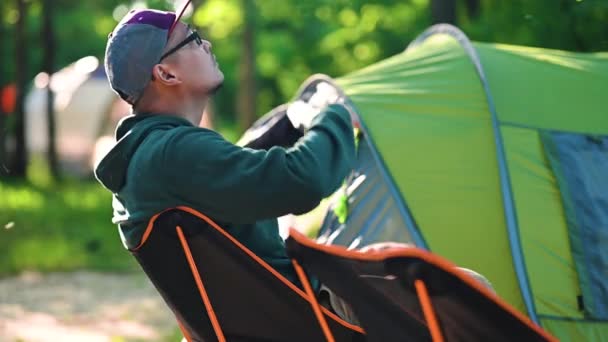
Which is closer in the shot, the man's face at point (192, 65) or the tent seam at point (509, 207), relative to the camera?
the man's face at point (192, 65)

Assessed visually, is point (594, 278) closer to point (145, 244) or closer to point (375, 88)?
point (375, 88)

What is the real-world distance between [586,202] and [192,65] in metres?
2.34

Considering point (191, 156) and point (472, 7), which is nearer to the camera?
point (191, 156)

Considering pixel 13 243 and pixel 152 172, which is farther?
pixel 13 243

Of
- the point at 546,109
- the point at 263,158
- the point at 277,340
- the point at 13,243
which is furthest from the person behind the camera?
the point at 13,243

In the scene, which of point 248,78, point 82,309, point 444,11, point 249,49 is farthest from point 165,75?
point 248,78

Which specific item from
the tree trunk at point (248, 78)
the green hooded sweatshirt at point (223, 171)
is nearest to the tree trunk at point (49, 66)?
the tree trunk at point (248, 78)

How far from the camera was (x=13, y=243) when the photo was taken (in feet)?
29.9

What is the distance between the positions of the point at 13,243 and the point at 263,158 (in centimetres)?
711

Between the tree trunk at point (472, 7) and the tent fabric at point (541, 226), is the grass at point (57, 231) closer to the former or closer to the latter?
the tent fabric at point (541, 226)

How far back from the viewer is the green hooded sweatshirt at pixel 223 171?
2.42 meters

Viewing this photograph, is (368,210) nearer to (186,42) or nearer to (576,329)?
(576,329)

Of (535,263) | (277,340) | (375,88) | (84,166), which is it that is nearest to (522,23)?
(375,88)

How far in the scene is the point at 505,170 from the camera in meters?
4.66
